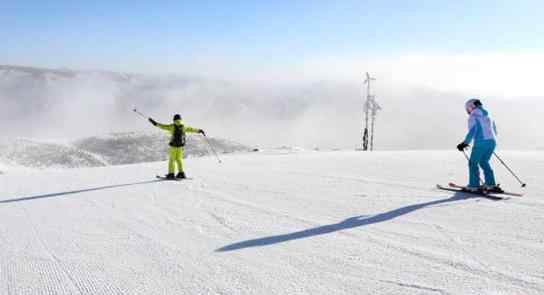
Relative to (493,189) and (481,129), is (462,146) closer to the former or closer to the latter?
(481,129)

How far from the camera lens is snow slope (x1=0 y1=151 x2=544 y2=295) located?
3789mm

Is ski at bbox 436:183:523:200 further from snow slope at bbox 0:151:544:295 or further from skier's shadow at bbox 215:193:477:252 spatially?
skier's shadow at bbox 215:193:477:252


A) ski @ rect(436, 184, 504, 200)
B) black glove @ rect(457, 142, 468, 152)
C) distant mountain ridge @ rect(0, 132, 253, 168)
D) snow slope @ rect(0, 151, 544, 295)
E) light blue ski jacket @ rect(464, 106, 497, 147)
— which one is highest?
light blue ski jacket @ rect(464, 106, 497, 147)

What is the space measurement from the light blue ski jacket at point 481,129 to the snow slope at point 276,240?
131 centimetres

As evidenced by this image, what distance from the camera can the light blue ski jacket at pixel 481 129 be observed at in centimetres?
847

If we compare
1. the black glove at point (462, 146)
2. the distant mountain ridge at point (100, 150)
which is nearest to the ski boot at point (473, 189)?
the black glove at point (462, 146)

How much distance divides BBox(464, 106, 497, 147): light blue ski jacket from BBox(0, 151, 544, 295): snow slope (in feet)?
4.29

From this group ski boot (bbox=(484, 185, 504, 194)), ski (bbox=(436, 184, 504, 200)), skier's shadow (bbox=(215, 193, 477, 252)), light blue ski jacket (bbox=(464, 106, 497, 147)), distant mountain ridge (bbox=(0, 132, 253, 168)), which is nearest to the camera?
skier's shadow (bbox=(215, 193, 477, 252))

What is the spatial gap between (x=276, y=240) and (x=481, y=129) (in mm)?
5667

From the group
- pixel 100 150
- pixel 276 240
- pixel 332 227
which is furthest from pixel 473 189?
pixel 100 150

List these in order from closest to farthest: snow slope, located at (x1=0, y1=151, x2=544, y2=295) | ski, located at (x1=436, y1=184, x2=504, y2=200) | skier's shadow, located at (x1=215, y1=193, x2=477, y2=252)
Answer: snow slope, located at (x1=0, y1=151, x2=544, y2=295), skier's shadow, located at (x1=215, y1=193, x2=477, y2=252), ski, located at (x1=436, y1=184, x2=504, y2=200)

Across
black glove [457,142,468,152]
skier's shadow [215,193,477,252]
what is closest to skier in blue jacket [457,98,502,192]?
black glove [457,142,468,152]

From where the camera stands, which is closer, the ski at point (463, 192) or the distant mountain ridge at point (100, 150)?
the ski at point (463, 192)

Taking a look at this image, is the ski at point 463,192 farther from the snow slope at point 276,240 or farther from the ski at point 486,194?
the snow slope at point 276,240
